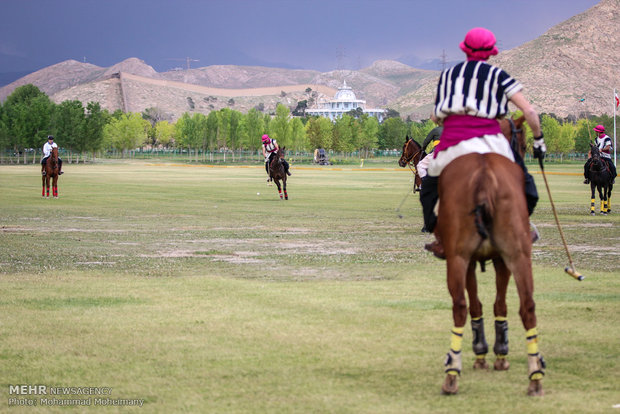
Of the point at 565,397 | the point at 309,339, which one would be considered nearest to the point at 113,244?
the point at 309,339

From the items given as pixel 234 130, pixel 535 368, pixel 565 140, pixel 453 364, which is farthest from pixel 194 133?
pixel 535 368

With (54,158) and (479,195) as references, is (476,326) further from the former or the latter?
(54,158)

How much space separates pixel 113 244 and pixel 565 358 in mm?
13624

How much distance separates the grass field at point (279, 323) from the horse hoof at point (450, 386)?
0.12m

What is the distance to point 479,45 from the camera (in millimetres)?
8242

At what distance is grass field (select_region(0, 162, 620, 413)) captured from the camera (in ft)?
23.6

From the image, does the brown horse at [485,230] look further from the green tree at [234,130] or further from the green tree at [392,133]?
the green tree at [392,133]

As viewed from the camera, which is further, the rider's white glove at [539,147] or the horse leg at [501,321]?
the rider's white glove at [539,147]

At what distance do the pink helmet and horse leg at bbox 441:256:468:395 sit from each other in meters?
2.16

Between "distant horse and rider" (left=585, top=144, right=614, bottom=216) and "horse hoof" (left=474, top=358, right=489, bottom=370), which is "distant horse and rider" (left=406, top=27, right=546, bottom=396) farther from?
"distant horse and rider" (left=585, top=144, right=614, bottom=216)

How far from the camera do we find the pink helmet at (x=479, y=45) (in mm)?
8242

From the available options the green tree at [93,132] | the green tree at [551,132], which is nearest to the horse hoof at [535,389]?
the green tree at [93,132]

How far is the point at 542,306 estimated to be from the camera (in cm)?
1129

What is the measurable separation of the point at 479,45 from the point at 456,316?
2.71 m
